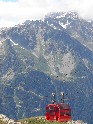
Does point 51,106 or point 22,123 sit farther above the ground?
point 51,106

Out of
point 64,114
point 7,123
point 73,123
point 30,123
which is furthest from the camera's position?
point 64,114

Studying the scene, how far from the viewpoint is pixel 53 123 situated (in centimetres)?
15650

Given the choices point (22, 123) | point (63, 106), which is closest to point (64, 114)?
point (63, 106)

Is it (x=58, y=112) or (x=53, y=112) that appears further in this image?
(x=53, y=112)

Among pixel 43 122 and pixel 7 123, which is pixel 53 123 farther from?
pixel 7 123

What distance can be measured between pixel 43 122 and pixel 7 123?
1992 cm

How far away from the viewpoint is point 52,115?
18550 centimetres

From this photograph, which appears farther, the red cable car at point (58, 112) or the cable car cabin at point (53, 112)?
the cable car cabin at point (53, 112)

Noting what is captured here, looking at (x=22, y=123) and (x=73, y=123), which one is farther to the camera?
(x=73, y=123)

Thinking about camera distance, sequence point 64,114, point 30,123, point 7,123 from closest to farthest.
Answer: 1. point 7,123
2. point 30,123
3. point 64,114

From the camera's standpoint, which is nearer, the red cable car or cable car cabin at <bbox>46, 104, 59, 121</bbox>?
the red cable car

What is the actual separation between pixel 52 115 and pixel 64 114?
17.9 feet

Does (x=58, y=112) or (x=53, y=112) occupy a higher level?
(x=53, y=112)

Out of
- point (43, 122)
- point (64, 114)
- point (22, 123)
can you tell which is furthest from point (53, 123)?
point (64, 114)
